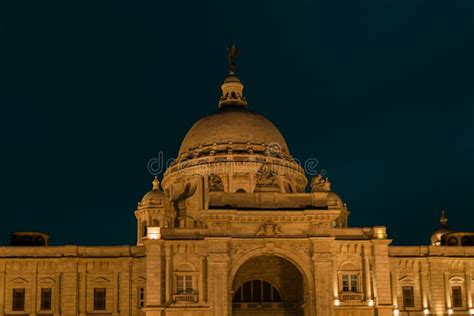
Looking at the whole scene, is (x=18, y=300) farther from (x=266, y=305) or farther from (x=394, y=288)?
(x=394, y=288)

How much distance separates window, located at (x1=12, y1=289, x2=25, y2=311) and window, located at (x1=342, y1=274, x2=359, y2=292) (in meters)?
32.2

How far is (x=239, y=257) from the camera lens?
267 feet

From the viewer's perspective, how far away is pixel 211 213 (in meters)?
80.9

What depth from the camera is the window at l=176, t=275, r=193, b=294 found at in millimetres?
81500

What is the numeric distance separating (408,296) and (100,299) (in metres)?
31.4

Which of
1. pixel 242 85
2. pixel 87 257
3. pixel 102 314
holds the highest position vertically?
pixel 242 85

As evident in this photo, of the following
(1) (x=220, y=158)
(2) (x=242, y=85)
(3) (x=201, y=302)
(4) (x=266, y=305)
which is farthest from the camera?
(2) (x=242, y=85)

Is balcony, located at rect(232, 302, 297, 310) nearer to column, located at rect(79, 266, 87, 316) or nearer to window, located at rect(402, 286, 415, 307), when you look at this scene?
window, located at rect(402, 286, 415, 307)

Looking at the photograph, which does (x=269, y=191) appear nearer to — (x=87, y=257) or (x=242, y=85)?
(x=87, y=257)

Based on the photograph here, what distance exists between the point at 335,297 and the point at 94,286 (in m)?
25.1

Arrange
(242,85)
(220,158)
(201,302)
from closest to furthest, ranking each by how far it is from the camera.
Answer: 1. (201,302)
2. (220,158)
3. (242,85)

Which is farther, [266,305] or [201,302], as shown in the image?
[266,305]

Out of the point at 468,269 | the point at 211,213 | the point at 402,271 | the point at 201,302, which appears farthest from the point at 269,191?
the point at 468,269

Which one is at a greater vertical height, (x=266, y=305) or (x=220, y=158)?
(x=220, y=158)
